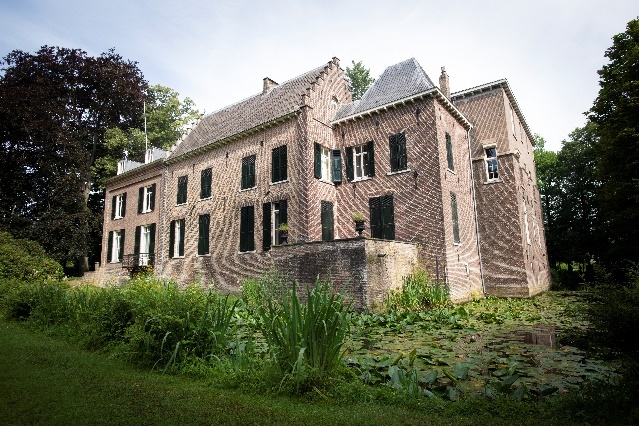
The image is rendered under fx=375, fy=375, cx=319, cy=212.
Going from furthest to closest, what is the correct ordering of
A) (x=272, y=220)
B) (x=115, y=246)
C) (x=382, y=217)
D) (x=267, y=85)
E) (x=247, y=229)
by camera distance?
(x=115, y=246) < (x=267, y=85) < (x=247, y=229) < (x=272, y=220) < (x=382, y=217)

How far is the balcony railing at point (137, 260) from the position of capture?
74.5 ft

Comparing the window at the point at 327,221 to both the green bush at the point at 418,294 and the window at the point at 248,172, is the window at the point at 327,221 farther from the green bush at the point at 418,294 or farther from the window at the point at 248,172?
the green bush at the point at 418,294

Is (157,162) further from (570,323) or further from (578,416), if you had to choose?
(578,416)

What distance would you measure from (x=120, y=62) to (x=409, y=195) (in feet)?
87.6

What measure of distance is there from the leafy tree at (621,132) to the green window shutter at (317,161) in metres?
12.8

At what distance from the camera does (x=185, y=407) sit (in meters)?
3.50

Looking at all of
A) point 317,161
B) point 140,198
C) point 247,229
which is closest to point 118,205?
point 140,198

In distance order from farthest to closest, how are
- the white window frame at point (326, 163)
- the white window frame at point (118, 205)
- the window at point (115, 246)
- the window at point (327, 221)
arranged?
the white window frame at point (118, 205)
the window at point (115, 246)
the white window frame at point (326, 163)
the window at point (327, 221)

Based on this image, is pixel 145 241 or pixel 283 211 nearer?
pixel 283 211

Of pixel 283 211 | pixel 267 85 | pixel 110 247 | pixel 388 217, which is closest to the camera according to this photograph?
pixel 388 217

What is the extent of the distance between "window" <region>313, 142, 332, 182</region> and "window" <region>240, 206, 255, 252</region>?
377 cm

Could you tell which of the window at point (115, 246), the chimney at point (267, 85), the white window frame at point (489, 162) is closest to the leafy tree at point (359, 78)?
the chimney at point (267, 85)

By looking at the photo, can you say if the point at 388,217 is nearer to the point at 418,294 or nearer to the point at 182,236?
the point at 418,294

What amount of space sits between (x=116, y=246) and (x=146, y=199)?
4469 mm
